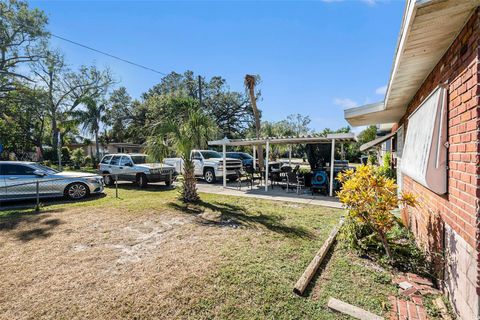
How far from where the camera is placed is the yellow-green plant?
3.73m

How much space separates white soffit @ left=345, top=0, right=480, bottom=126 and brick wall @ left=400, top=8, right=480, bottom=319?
9 cm

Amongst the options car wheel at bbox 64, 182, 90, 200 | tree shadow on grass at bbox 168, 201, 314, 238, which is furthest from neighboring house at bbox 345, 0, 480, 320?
car wheel at bbox 64, 182, 90, 200

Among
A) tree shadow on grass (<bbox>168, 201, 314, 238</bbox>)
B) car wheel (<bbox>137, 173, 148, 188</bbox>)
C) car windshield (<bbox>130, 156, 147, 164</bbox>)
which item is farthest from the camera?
car windshield (<bbox>130, 156, 147, 164</bbox>)

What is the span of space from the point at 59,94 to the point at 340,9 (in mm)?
30511

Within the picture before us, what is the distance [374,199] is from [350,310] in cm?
179

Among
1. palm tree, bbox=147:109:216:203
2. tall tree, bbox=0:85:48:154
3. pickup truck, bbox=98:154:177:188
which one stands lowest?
pickup truck, bbox=98:154:177:188

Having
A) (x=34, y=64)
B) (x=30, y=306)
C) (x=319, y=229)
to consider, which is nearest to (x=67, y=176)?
(x=30, y=306)

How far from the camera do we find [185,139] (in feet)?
27.0

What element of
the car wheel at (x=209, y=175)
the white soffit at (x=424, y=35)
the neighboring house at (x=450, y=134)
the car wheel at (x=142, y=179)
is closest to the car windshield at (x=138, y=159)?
the car wheel at (x=142, y=179)

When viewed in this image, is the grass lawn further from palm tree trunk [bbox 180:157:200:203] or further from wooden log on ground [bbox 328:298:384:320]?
palm tree trunk [bbox 180:157:200:203]

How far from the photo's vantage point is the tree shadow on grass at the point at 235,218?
18.2 feet

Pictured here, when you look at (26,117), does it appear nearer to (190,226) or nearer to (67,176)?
(67,176)

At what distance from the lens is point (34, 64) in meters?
24.2

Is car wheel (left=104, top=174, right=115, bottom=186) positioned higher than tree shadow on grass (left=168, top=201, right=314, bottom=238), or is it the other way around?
car wheel (left=104, top=174, right=115, bottom=186)
